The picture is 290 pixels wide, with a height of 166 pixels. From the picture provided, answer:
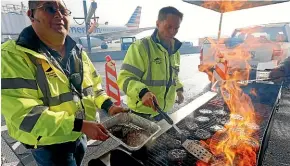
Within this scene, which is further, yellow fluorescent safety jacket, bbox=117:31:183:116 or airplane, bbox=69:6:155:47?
airplane, bbox=69:6:155:47

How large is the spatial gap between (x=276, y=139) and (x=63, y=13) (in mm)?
3565

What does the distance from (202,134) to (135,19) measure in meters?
40.7

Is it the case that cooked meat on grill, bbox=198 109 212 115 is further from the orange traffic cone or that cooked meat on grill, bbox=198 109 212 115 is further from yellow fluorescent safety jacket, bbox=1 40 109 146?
the orange traffic cone

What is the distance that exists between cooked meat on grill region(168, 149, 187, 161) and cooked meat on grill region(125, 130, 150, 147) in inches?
10.0

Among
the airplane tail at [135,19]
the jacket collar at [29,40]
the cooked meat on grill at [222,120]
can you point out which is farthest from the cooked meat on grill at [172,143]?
the airplane tail at [135,19]

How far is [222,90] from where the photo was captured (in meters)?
3.68

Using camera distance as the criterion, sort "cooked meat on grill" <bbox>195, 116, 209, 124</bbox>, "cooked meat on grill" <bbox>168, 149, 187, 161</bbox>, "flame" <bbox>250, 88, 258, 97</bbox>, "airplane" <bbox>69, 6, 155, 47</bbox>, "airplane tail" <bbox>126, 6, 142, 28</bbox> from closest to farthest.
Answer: "cooked meat on grill" <bbox>168, 149, 187, 161</bbox>
"cooked meat on grill" <bbox>195, 116, 209, 124</bbox>
"flame" <bbox>250, 88, 258, 97</bbox>
"airplane" <bbox>69, 6, 155, 47</bbox>
"airplane tail" <bbox>126, 6, 142, 28</bbox>

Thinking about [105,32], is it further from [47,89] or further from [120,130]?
[47,89]

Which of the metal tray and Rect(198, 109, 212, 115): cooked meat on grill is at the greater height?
the metal tray

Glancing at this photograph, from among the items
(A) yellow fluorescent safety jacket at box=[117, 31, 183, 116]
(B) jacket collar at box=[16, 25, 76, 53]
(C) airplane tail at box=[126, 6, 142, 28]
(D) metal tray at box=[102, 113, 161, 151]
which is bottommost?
(D) metal tray at box=[102, 113, 161, 151]

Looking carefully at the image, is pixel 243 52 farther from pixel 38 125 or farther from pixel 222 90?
pixel 38 125

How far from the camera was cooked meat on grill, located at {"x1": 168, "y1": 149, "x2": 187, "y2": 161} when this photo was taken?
1608 millimetres

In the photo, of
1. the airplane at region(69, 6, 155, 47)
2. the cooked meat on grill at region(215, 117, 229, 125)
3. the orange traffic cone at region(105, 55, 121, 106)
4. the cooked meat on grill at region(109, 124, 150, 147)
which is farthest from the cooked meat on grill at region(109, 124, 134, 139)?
the airplane at region(69, 6, 155, 47)

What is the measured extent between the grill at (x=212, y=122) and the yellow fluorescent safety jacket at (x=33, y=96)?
2.56 ft
